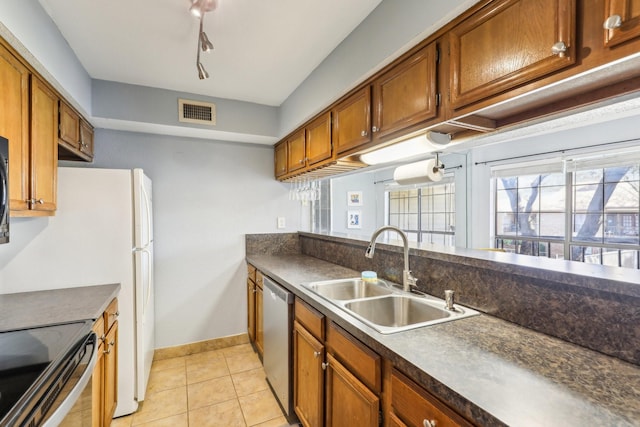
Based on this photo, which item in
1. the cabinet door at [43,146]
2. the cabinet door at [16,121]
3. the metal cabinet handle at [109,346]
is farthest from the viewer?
the metal cabinet handle at [109,346]

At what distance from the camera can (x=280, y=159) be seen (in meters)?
3.23

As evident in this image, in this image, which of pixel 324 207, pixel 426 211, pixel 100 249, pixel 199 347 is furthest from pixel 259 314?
pixel 426 211

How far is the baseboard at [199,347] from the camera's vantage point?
9.48 ft

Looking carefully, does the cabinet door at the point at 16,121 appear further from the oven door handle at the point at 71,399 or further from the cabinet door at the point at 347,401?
the cabinet door at the point at 347,401

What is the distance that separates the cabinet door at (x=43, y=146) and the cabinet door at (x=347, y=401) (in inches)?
71.4

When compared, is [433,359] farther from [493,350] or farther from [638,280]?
[638,280]

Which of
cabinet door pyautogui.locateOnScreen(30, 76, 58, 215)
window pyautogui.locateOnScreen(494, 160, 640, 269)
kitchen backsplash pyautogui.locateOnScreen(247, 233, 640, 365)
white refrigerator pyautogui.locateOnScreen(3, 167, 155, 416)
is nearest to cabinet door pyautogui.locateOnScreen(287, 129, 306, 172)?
white refrigerator pyautogui.locateOnScreen(3, 167, 155, 416)

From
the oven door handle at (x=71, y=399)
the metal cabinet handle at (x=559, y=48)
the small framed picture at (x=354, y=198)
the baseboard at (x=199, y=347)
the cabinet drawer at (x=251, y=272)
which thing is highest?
the metal cabinet handle at (x=559, y=48)

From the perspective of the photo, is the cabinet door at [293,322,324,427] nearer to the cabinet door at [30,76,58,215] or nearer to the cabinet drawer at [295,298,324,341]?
the cabinet drawer at [295,298,324,341]

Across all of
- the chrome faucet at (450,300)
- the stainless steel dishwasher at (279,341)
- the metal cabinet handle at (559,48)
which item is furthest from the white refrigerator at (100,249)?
the metal cabinet handle at (559,48)

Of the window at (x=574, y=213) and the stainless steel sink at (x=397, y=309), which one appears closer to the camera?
the stainless steel sink at (x=397, y=309)

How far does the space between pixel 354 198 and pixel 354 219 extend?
424 millimetres

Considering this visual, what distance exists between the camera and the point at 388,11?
154cm

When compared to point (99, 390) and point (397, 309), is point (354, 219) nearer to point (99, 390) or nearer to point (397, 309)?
point (397, 309)
